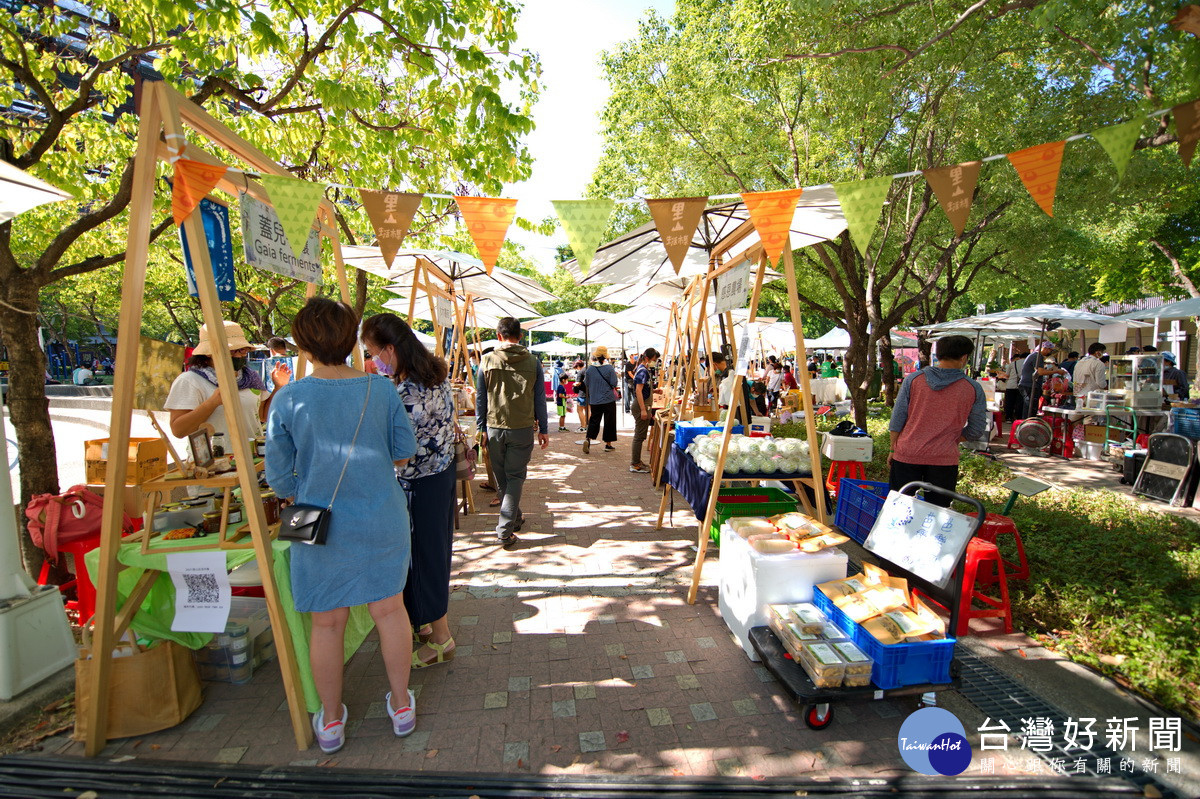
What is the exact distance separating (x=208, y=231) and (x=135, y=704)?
2311 mm

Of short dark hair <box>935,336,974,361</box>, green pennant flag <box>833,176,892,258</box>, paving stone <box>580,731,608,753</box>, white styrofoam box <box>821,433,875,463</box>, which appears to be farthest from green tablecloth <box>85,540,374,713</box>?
white styrofoam box <box>821,433,875,463</box>

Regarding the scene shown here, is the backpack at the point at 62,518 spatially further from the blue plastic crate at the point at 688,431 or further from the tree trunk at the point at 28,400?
the blue plastic crate at the point at 688,431

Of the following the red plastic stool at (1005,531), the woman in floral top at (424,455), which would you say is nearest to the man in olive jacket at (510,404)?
the woman in floral top at (424,455)

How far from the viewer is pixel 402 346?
3055 millimetres

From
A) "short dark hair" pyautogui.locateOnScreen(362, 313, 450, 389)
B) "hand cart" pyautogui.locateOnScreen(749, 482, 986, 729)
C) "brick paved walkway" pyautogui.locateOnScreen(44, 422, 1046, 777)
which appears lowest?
"brick paved walkway" pyautogui.locateOnScreen(44, 422, 1046, 777)

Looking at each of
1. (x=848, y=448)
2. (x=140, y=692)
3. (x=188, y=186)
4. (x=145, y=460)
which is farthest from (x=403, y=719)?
(x=848, y=448)

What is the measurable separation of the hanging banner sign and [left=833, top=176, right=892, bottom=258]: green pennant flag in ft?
2.53

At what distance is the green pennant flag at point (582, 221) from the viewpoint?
13.4ft

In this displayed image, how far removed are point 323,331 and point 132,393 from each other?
3.16ft

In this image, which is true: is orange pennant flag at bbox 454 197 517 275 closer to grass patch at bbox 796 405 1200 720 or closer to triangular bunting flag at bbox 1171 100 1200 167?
triangular bunting flag at bbox 1171 100 1200 167

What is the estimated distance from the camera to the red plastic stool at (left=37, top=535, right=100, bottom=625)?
130 inches

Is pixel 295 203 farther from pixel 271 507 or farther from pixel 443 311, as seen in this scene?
pixel 443 311

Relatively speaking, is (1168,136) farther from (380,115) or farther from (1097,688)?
(380,115)

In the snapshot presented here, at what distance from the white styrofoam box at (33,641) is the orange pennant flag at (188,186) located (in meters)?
2.26
